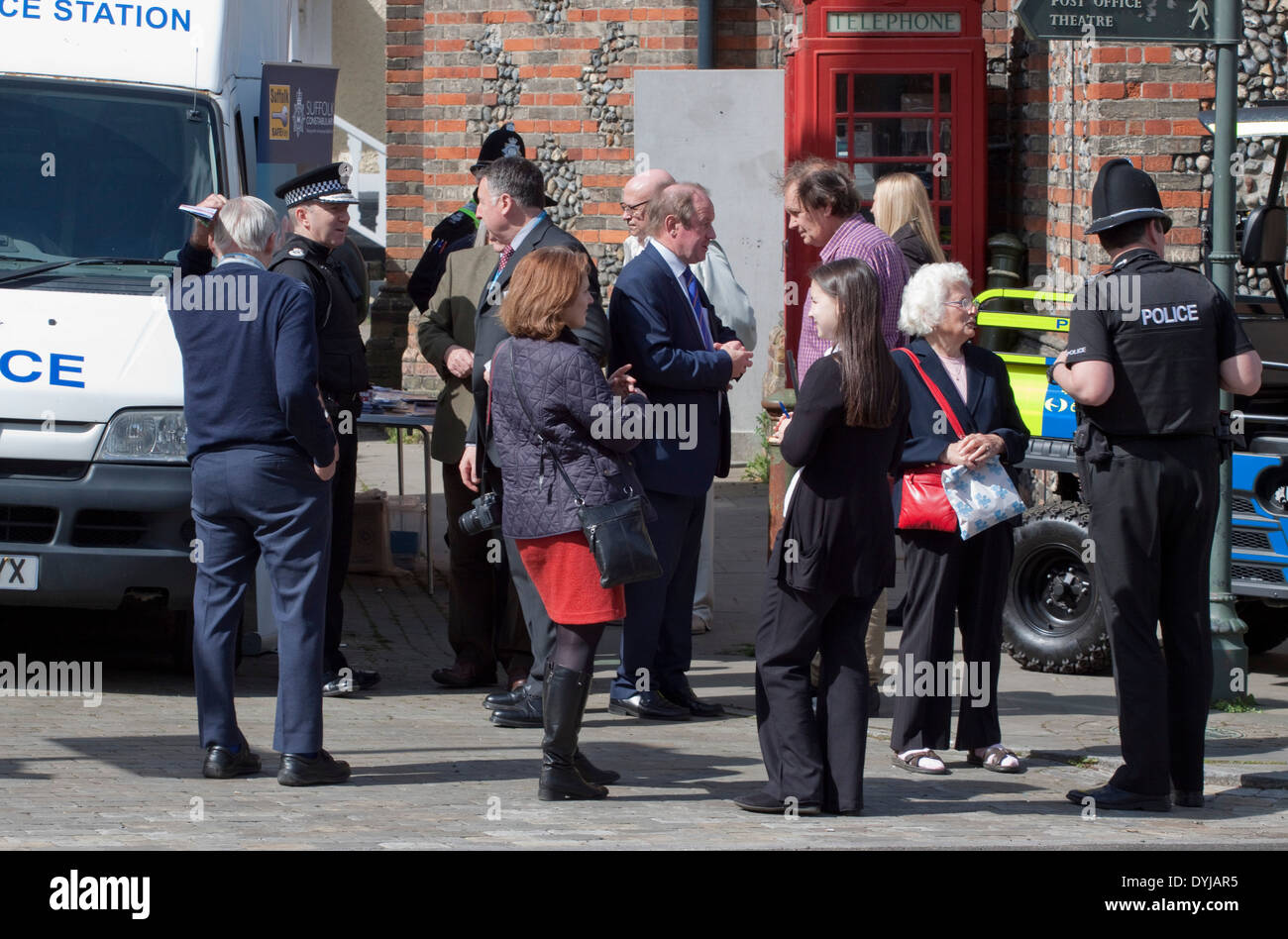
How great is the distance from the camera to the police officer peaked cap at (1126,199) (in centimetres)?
600

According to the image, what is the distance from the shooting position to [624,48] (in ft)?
45.8

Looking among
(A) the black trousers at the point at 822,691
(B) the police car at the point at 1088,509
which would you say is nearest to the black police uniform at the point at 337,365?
(A) the black trousers at the point at 822,691

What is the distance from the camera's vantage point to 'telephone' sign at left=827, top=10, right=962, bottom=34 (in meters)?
12.6

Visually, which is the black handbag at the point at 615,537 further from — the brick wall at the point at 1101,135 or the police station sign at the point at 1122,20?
the brick wall at the point at 1101,135

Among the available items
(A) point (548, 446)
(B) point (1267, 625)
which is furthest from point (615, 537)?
(B) point (1267, 625)

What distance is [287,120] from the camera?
857 centimetres

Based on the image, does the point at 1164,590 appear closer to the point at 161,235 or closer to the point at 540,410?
the point at 540,410

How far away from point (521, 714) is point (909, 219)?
2.72 m

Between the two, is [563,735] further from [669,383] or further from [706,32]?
[706,32]

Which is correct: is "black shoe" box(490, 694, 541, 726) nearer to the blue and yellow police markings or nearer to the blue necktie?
the blue necktie

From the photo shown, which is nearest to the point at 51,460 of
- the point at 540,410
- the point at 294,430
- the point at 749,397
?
the point at 294,430

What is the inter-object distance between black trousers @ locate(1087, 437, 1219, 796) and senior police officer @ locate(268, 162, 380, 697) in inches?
113

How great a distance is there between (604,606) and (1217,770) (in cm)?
236

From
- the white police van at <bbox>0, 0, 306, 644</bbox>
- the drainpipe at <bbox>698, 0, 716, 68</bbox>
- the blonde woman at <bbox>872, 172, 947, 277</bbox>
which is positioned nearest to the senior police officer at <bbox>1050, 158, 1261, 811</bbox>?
the blonde woman at <bbox>872, 172, 947, 277</bbox>
